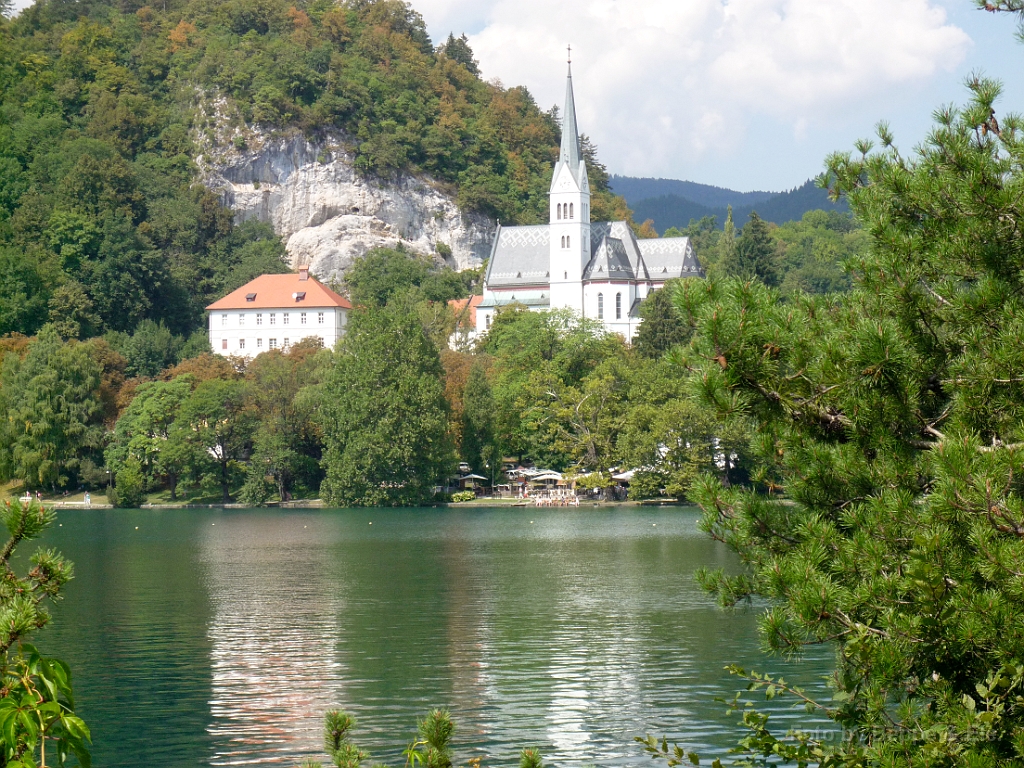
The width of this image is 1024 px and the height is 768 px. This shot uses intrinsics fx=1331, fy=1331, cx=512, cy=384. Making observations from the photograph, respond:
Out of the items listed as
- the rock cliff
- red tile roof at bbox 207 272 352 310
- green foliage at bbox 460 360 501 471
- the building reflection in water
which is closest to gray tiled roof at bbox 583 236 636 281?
red tile roof at bbox 207 272 352 310

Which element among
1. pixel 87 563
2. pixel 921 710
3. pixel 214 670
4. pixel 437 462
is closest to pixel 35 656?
pixel 921 710

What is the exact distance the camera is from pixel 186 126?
12600 centimetres

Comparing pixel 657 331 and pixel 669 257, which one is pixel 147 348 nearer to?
pixel 657 331

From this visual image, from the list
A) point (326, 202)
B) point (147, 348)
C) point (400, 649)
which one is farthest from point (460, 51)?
point (400, 649)

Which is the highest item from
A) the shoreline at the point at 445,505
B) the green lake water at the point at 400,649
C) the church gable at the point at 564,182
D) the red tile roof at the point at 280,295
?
the church gable at the point at 564,182

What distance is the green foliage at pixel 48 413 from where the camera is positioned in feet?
225

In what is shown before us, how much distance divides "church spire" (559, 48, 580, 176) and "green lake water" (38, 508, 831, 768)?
69062 millimetres

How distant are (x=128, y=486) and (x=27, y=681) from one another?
6676cm

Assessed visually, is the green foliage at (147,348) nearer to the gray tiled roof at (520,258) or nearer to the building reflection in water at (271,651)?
the gray tiled roof at (520,258)

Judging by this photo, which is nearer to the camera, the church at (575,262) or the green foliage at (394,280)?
the church at (575,262)

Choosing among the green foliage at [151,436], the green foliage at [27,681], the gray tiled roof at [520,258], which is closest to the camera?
the green foliage at [27,681]

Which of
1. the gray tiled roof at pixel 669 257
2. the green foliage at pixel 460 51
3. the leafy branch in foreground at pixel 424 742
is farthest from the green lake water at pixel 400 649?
the green foliage at pixel 460 51

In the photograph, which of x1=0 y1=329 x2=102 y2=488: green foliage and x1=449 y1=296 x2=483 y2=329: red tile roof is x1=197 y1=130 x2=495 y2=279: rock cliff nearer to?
x1=449 y1=296 x2=483 y2=329: red tile roof

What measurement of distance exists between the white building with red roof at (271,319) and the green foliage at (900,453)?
9619cm
